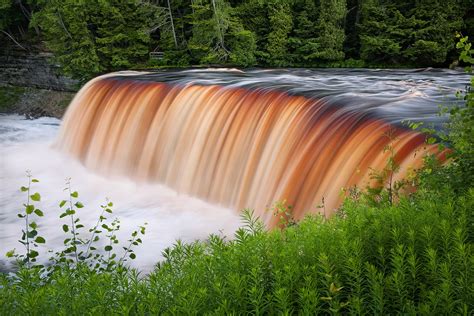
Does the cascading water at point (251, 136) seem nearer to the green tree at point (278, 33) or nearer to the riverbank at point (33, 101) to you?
the riverbank at point (33, 101)

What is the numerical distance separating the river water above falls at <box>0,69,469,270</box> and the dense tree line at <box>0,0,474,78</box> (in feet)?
33.9

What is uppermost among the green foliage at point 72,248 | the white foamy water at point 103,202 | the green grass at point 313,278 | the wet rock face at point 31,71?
the wet rock face at point 31,71

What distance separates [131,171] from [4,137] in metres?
8.74

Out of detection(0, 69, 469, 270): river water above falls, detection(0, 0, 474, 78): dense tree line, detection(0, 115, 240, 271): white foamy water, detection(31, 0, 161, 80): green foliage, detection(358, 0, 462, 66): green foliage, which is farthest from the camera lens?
detection(358, 0, 462, 66): green foliage

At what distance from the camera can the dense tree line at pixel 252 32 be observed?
2519 cm

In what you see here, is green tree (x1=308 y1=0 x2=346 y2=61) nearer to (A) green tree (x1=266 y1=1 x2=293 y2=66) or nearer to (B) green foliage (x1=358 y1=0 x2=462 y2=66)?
(B) green foliage (x1=358 y1=0 x2=462 y2=66)

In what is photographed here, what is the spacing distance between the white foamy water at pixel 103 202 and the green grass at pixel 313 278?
14.7ft

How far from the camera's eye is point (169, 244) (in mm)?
8070

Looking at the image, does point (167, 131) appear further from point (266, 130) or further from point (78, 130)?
point (78, 130)

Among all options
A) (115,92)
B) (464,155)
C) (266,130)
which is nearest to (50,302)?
(464,155)

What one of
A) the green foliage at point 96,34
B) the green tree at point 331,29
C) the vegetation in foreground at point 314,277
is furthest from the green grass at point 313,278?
the green tree at point 331,29

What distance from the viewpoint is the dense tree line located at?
82.6 ft

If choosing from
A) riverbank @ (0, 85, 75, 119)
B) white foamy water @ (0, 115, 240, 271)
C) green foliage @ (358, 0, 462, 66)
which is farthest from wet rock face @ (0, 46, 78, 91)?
green foliage @ (358, 0, 462, 66)

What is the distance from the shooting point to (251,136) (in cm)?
998
